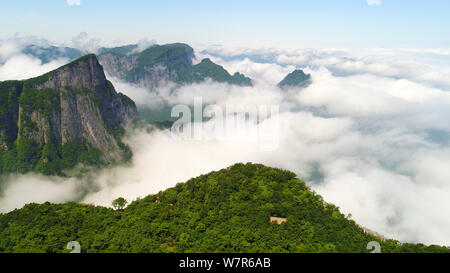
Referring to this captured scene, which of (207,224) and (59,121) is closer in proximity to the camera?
(207,224)

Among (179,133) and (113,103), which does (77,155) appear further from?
(179,133)

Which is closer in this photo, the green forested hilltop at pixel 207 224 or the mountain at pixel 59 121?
the green forested hilltop at pixel 207 224

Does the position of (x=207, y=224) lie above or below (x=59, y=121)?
above

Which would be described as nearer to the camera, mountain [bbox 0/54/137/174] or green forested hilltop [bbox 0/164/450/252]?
green forested hilltop [bbox 0/164/450/252]
